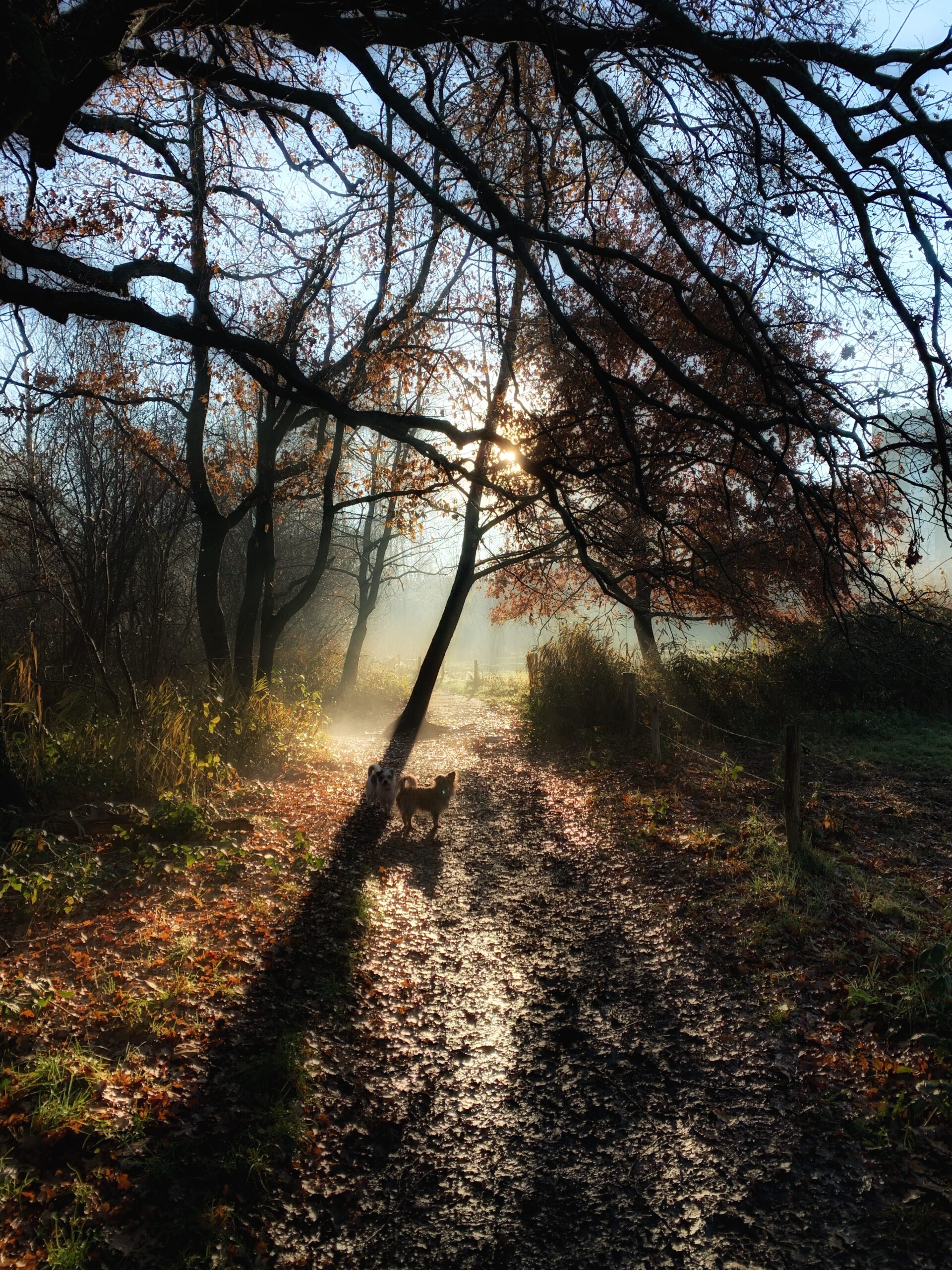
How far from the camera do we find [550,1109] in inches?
146

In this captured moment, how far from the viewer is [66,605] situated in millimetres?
7703

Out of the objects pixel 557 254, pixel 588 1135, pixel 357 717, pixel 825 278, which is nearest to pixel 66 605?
pixel 557 254

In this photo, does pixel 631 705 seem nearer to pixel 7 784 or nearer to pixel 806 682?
pixel 806 682

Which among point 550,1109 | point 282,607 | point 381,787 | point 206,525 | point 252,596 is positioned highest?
point 206,525

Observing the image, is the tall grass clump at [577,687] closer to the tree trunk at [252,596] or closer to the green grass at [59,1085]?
the tree trunk at [252,596]

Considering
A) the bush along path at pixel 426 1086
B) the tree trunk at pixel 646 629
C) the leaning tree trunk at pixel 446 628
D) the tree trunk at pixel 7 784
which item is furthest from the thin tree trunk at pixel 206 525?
the tree trunk at pixel 646 629

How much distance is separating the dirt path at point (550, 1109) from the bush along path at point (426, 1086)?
0.05 ft

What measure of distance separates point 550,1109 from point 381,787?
5.31 m

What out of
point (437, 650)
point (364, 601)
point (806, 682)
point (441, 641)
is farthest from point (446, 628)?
point (364, 601)

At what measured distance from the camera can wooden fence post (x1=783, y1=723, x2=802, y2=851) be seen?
649 cm

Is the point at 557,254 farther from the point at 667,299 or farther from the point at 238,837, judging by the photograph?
the point at 667,299

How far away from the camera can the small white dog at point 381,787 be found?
868cm

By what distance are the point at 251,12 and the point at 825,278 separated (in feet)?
13.7

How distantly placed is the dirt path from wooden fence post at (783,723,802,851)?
4.68 ft
